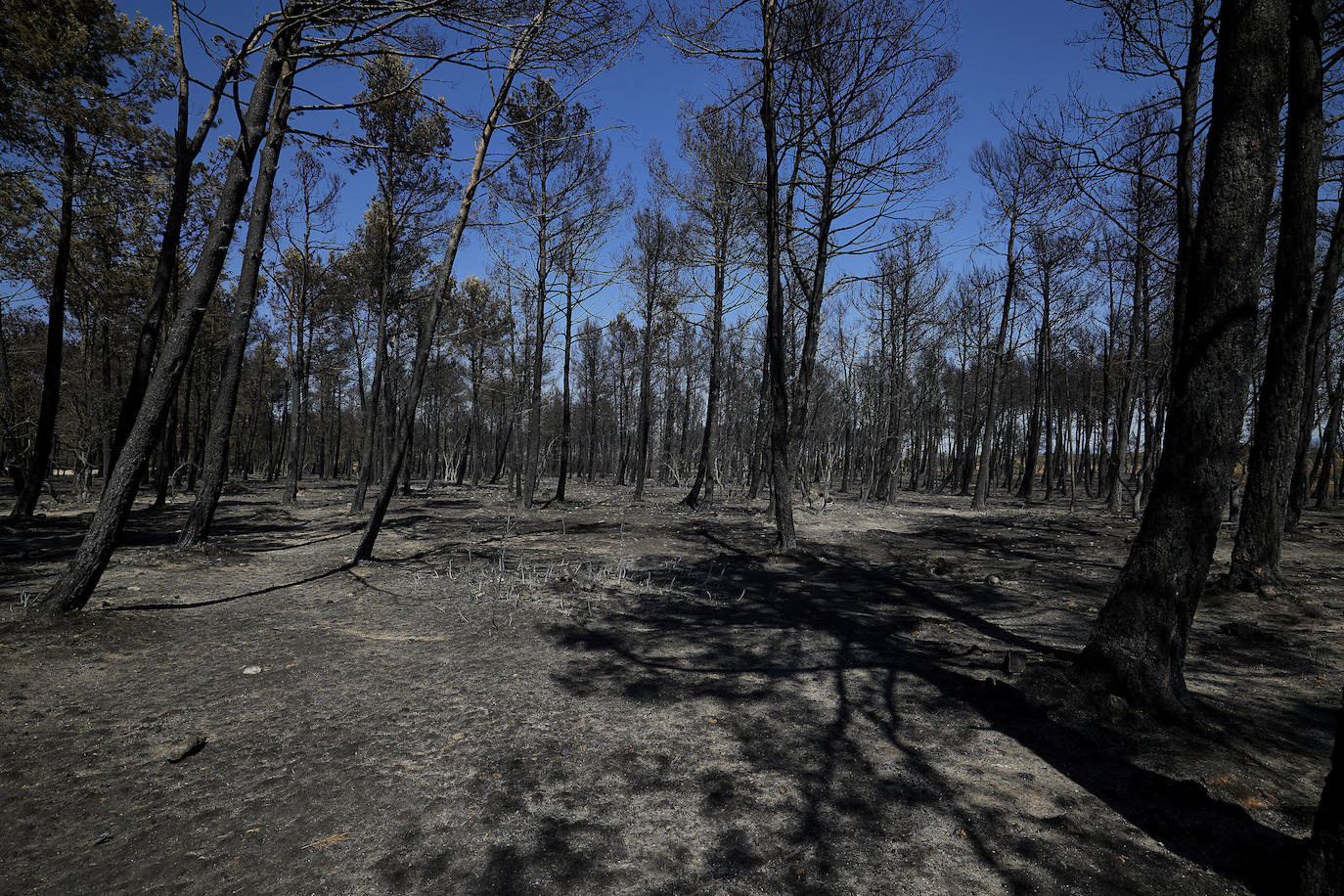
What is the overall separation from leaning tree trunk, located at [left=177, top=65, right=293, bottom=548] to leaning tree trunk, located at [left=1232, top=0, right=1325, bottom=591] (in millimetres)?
12115

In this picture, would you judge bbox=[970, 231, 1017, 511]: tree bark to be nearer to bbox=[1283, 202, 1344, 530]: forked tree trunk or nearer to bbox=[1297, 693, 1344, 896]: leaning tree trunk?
bbox=[1283, 202, 1344, 530]: forked tree trunk

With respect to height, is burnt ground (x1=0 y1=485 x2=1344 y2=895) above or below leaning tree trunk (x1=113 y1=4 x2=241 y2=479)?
below

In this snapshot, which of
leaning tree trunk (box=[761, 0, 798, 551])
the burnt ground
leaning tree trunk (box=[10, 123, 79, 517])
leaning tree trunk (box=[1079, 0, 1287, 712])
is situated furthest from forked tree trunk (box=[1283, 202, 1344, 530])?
leaning tree trunk (box=[10, 123, 79, 517])

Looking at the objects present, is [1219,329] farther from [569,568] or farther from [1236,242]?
[569,568]

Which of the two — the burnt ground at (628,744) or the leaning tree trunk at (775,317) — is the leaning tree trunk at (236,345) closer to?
the burnt ground at (628,744)

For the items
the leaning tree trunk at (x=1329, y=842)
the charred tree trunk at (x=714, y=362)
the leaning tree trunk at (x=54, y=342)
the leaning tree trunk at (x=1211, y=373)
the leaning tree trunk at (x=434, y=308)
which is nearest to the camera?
the leaning tree trunk at (x=1329, y=842)

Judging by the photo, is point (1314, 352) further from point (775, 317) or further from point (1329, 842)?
point (1329, 842)

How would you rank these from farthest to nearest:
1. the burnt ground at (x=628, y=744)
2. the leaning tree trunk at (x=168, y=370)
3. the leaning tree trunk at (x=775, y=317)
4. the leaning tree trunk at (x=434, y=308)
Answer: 1. the leaning tree trunk at (x=775, y=317)
2. the leaning tree trunk at (x=434, y=308)
3. the leaning tree trunk at (x=168, y=370)
4. the burnt ground at (x=628, y=744)

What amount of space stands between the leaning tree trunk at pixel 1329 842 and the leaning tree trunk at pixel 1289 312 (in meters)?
6.70

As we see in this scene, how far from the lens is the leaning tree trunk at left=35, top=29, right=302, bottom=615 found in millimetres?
4766

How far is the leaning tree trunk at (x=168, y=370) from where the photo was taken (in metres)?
4.77

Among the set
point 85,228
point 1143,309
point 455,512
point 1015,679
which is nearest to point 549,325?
point 455,512

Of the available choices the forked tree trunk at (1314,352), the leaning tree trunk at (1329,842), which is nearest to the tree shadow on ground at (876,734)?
the leaning tree trunk at (1329,842)

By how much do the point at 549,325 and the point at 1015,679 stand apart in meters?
15.4
